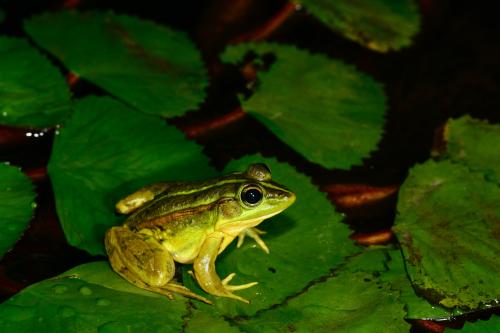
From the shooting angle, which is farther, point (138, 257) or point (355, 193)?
point (355, 193)

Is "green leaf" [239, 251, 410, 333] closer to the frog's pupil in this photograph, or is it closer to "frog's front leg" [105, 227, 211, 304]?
"frog's front leg" [105, 227, 211, 304]

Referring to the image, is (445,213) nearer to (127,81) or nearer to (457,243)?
(457,243)

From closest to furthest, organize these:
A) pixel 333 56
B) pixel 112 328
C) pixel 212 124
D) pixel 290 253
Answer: pixel 112 328
pixel 290 253
pixel 212 124
pixel 333 56

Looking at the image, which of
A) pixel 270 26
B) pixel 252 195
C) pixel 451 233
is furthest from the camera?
pixel 270 26

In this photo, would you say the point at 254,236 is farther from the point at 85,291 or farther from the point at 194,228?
the point at 85,291

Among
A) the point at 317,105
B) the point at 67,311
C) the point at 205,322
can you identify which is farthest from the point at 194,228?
the point at 317,105

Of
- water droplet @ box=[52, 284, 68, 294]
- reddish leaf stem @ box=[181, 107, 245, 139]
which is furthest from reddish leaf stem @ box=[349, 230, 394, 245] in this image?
water droplet @ box=[52, 284, 68, 294]

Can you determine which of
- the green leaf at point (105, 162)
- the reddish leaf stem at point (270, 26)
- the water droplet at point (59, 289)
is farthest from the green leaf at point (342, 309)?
the reddish leaf stem at point (270, 26)
